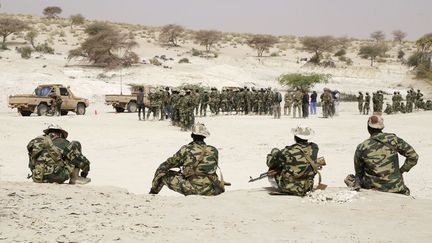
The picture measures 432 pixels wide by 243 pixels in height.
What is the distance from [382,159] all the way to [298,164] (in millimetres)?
971

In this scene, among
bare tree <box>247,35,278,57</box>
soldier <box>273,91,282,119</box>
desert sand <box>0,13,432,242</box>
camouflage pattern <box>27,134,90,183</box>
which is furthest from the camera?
bare tree <box>247,35,278,57</box>

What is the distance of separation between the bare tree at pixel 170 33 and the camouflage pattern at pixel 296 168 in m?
57.0

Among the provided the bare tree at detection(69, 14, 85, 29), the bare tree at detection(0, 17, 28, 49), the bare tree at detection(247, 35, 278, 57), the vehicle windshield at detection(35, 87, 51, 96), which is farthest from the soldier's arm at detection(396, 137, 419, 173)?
the bare tree at detection(69, 14, 85, 29)

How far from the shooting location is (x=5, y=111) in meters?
28.6

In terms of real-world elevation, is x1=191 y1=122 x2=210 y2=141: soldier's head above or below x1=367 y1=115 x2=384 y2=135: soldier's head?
below

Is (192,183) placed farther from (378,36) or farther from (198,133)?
(378,36)

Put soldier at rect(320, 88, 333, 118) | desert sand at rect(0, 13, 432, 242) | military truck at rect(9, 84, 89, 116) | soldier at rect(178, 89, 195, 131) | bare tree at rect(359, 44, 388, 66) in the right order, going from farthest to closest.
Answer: bare tree at rect(359, 44, 388, 66), soldier at rect(320, 88, 333, 118), military truck at rect(9, 84, 89, 116), soldier at rect(178, 89, 195, 131), desert sand at rect(0, 13, 432, 242)

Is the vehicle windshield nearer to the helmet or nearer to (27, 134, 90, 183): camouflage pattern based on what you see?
(27, 134, 90, 183): camouflage pattern

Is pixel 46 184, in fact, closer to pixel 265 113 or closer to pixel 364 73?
pixel 265 113

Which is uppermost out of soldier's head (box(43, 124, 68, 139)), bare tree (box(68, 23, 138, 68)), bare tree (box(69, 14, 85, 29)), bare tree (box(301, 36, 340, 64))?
bare tree (box(69, 14, 85, 29))

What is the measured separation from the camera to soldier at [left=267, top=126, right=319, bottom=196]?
7.09 meters

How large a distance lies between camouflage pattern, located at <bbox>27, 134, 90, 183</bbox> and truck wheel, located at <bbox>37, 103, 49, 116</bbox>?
690 inches

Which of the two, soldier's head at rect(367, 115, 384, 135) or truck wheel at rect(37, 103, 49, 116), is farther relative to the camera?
truck wheel at rect(37, 103, 49, 116)

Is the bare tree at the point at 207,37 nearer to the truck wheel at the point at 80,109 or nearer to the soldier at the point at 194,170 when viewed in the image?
the truck wheel at the point at 80,109
